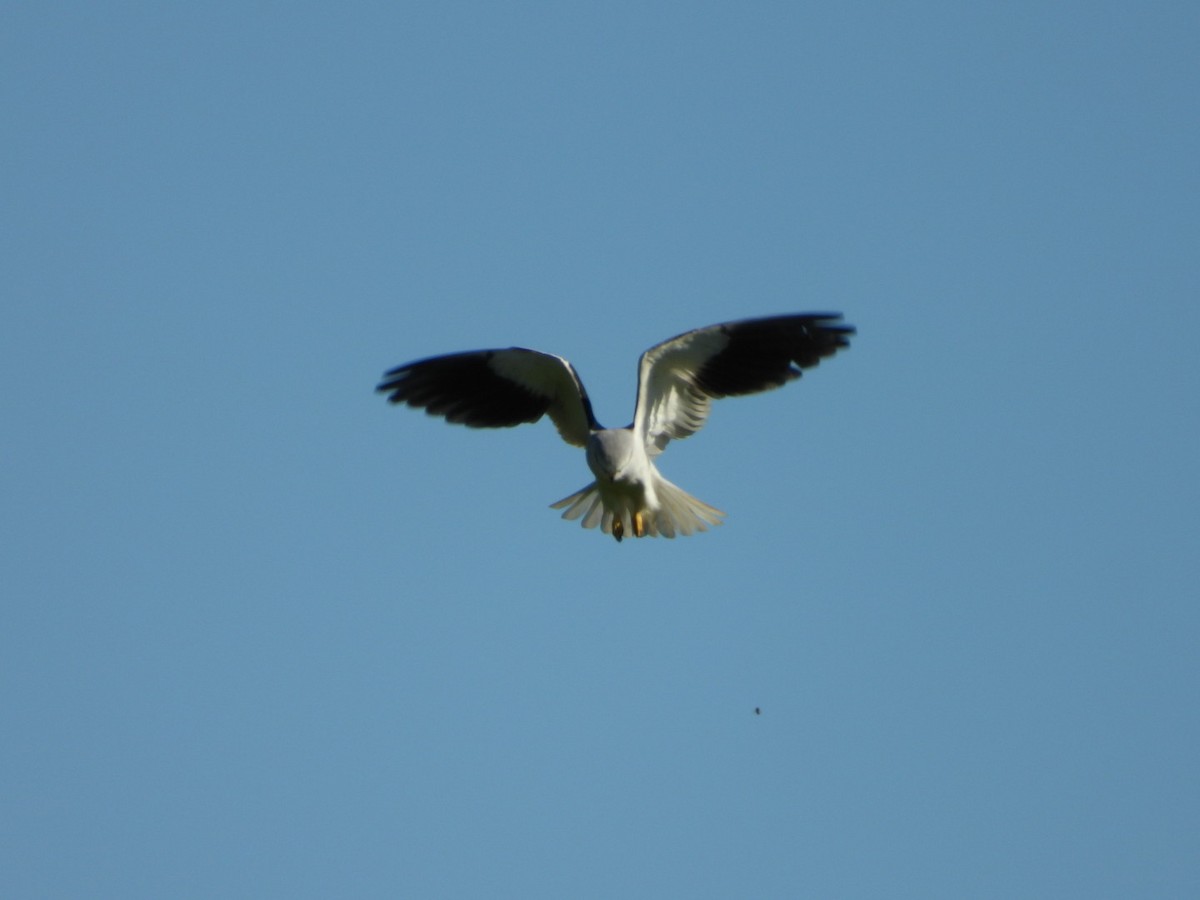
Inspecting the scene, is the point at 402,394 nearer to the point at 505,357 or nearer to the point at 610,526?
the point at 505,357

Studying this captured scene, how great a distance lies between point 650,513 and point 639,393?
0.83m

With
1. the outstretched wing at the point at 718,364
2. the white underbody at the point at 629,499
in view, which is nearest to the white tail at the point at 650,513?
the white underbody at the point at 629,499

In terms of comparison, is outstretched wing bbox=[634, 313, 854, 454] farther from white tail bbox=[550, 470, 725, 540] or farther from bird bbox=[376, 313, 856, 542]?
white tail bbox=[550, 470, 725, 540]

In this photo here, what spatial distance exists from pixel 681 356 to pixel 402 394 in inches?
77.8

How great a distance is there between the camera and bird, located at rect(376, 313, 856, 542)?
12.3 meters

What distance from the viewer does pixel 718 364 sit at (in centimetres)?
1259

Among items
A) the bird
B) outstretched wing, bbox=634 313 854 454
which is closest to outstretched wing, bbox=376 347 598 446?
the bird

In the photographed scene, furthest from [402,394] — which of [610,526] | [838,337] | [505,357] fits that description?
[838,337]

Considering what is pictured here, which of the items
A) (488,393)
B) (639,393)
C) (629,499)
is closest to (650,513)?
(629,499)

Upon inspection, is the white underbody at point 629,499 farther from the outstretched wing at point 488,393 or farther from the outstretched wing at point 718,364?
the outstretched wing at point 488,393

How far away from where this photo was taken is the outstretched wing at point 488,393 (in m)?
12.9

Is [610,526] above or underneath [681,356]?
underneath

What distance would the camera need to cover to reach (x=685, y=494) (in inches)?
502

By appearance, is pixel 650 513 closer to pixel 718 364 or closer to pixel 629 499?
pixel 629 499
